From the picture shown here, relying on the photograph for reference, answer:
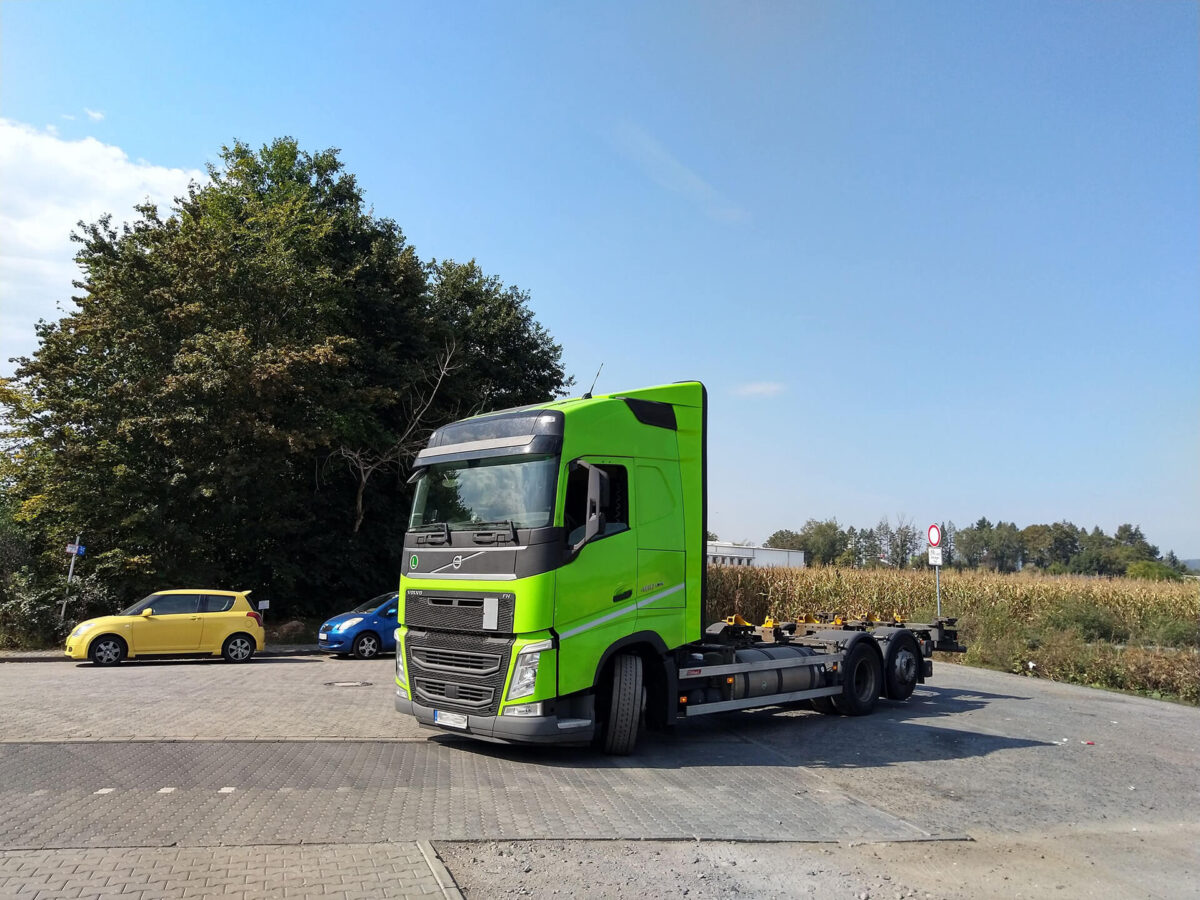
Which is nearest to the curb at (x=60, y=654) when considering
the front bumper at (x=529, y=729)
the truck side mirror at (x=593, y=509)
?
the front bumper at (x=529, y=729)

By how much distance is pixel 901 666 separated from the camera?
1276cm

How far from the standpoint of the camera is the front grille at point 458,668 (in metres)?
8.28

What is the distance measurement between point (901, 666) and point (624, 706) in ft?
19.3

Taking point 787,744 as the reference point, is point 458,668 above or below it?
above

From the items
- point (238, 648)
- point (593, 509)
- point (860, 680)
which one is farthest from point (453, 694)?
point (238, 648)

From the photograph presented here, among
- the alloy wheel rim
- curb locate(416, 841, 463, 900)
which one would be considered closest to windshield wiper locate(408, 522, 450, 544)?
curb locate(416, 841, 463, 900)

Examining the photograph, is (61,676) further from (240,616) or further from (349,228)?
(349,228)

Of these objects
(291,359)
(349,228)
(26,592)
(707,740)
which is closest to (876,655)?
(707,740)

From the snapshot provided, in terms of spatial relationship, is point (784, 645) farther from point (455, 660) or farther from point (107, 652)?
point (107, 652)

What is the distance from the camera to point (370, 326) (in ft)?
98.6

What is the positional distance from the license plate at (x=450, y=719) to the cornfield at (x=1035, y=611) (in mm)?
4714

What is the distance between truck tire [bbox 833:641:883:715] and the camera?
11483mm

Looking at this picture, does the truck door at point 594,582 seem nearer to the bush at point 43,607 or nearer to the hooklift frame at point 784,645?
the hooklift frame at point 784,645

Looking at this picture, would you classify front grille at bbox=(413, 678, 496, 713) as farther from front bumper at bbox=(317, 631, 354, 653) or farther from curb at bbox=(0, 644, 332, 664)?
curb at bbox=(0, 644, 332, 664)
